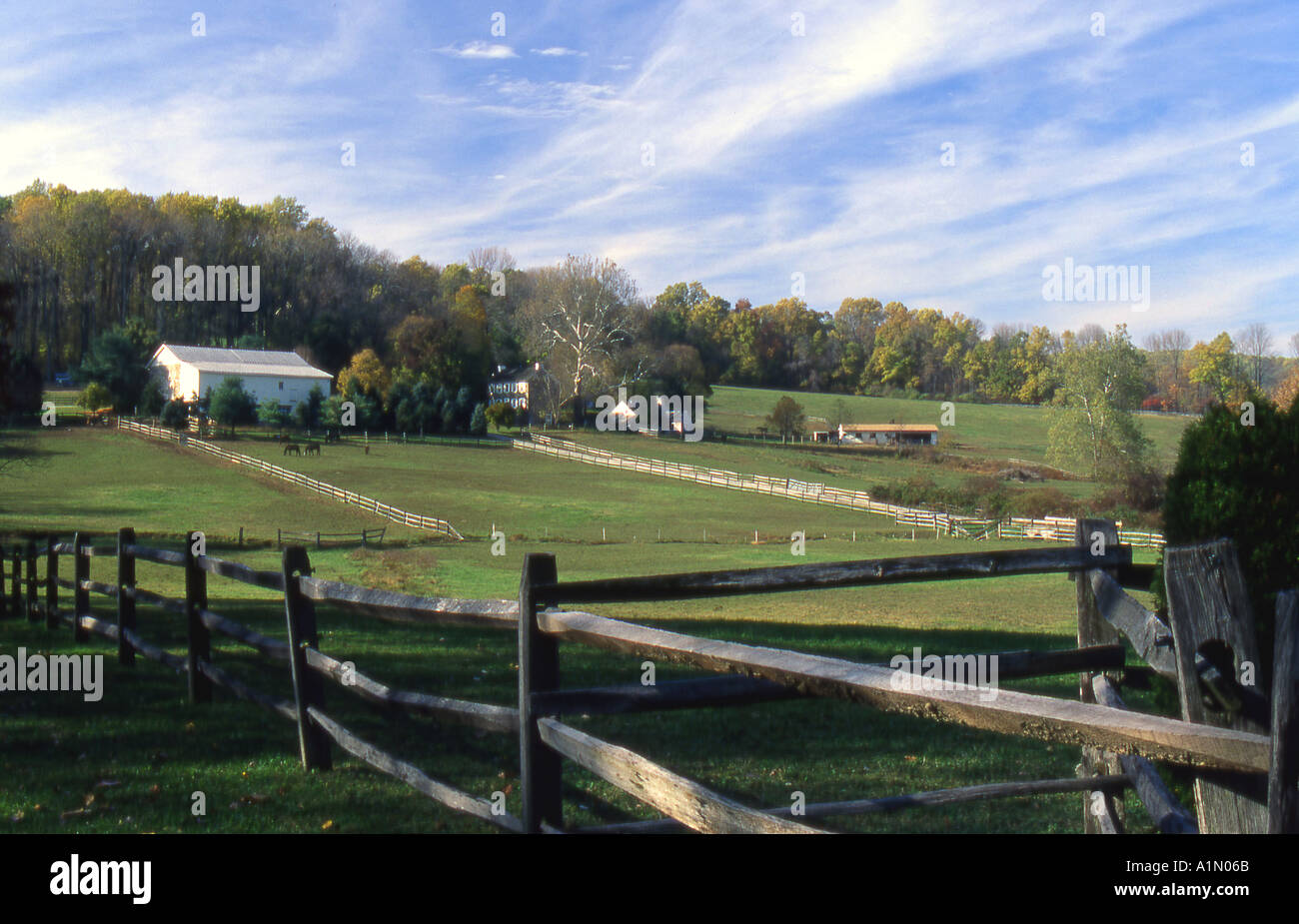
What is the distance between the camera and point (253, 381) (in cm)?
7075

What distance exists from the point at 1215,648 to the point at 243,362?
2997 inches

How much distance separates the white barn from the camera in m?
69.4

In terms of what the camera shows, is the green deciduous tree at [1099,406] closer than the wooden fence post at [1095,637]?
No

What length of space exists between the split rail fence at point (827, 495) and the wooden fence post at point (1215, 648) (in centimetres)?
3518

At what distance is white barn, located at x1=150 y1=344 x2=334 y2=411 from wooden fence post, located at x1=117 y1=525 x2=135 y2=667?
205 ft

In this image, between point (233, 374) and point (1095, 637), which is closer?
point (1095, 637)

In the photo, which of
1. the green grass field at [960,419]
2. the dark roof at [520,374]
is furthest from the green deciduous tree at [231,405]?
the green grass field at [960,419]

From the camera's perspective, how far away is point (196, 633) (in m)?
7.66

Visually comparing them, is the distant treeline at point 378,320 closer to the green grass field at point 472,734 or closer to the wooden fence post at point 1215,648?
the green grass field at point 472,734

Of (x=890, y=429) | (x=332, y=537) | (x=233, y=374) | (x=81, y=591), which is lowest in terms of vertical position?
(x=332, y=537)

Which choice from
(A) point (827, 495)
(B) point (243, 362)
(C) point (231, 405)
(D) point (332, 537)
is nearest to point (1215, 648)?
(D) point (332, 537)

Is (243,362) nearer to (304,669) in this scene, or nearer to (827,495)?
(827,495)

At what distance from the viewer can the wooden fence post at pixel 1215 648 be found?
9.83 ft
